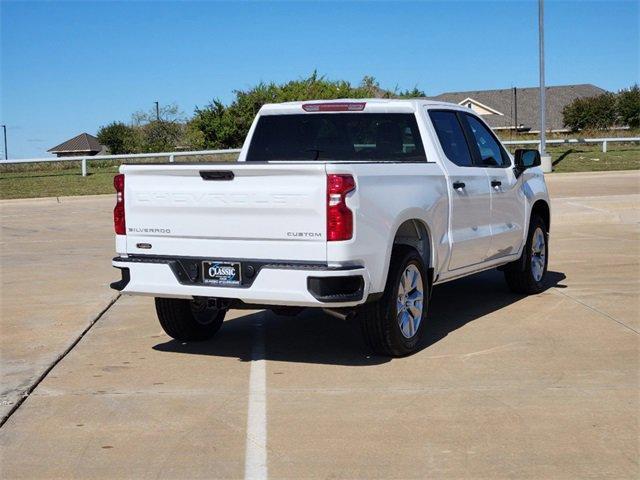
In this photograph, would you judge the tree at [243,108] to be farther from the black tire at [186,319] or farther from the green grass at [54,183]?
the black tire at [186,319]

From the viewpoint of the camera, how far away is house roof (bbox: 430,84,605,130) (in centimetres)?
8644

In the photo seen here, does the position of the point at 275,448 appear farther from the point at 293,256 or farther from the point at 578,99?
the point at 578,99

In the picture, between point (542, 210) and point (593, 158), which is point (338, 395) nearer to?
point (542, 210)

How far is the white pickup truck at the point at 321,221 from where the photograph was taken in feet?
22.3

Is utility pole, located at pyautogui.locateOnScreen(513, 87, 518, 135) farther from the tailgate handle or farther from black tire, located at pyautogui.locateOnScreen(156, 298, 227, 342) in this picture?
the tailgate handle

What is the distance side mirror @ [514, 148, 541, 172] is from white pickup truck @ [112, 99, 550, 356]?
2.55 feet

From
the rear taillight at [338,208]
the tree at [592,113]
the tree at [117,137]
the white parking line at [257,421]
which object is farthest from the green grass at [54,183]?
the tree at [592,113]

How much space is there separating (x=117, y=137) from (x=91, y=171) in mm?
45348

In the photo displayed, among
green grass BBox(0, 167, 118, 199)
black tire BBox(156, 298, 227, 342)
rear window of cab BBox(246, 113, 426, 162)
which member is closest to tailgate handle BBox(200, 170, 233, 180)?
black tire BBox(156, 298, 227, 342)

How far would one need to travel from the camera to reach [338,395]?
6520 millimetres

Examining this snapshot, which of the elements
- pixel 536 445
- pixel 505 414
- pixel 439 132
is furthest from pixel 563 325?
pixel 536 445

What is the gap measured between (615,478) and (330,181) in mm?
2772

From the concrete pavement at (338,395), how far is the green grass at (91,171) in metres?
17.7

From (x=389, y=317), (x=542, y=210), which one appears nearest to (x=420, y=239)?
(x=389, y=317)
